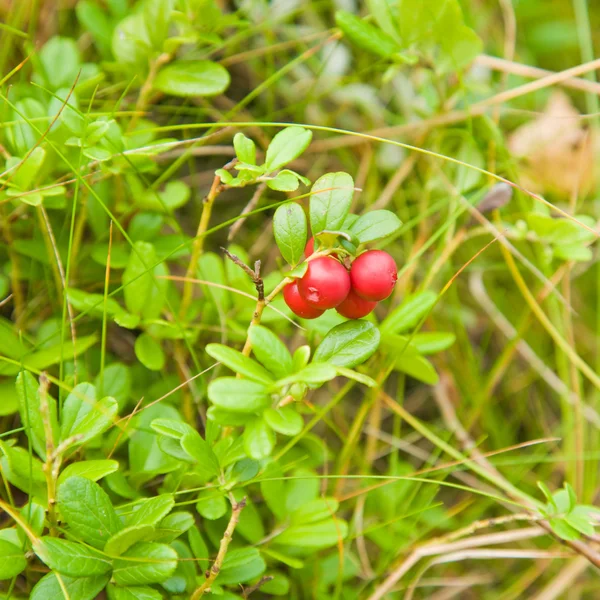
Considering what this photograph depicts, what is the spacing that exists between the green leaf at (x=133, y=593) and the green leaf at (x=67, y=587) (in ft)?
0.09

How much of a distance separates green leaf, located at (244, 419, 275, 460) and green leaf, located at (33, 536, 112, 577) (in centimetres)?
31

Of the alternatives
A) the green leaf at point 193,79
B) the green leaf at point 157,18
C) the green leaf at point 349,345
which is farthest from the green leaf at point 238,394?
the green leaf at point 157,18

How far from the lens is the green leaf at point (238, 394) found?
83 centimetres

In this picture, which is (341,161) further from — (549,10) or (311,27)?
(549,10)

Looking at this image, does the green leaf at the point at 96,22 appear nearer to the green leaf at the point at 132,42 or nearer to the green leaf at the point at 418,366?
the green leaf at the point at 132,42

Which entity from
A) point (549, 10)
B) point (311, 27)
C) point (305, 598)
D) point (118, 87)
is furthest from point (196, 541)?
point (549, 10)

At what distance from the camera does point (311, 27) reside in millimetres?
1911

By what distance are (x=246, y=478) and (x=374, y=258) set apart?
0.41m

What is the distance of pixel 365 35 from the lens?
1381mm

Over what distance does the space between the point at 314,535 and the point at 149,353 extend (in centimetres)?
46

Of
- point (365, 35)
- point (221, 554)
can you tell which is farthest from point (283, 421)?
point (365, 35)

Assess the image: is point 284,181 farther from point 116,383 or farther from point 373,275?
point 116,383

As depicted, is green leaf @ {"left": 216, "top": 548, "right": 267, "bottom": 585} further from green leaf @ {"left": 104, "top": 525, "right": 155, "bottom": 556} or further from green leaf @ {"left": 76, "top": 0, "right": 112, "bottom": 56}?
green leaf @ {"left": 76, "top": 0, "right": 112, "bottom": 56}

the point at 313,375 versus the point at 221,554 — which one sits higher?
the point at 313,375
